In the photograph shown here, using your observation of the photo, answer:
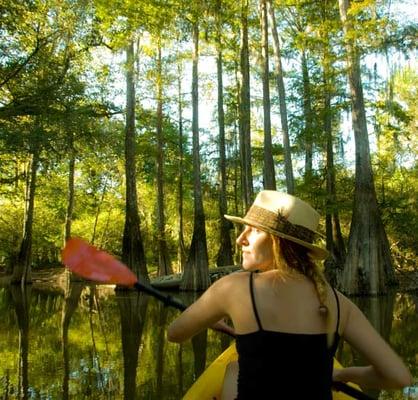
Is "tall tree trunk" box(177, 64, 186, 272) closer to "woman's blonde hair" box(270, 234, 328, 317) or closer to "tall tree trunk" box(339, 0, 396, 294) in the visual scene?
"tall tree trunk" box(339, 0, 396, 294)

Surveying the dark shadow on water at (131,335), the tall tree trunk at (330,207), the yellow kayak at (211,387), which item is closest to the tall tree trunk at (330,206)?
the tall tree trunk at (330,207)

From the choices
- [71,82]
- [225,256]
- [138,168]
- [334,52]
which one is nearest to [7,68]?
[71,82]

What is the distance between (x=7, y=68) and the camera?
9117mm

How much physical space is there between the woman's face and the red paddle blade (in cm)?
61

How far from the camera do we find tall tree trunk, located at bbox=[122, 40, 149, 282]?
51.6ft

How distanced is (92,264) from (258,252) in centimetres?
71

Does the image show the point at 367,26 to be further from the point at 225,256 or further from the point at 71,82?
the point at 225,256

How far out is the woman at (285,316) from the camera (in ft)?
4.82

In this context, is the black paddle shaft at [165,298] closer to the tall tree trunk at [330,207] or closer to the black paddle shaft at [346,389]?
the black paddle shaft at [346,389]

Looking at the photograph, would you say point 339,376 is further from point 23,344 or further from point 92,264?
point 23,344

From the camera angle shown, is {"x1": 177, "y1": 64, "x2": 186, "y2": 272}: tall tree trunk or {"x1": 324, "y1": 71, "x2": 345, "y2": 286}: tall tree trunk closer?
{"x1": 324, "y1": 71, "x2": 345, "y2": 286}: tall tree trunk

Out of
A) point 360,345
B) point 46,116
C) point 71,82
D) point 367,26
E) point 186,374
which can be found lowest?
point 186,374

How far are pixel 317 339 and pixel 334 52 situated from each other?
1280 centimetres

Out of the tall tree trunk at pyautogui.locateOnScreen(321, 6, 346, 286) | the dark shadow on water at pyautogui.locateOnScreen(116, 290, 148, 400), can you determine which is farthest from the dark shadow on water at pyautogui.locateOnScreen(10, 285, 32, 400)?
the tall tree trunk at pyautogui.locateOnScreen(321, 6, 346, 286)
